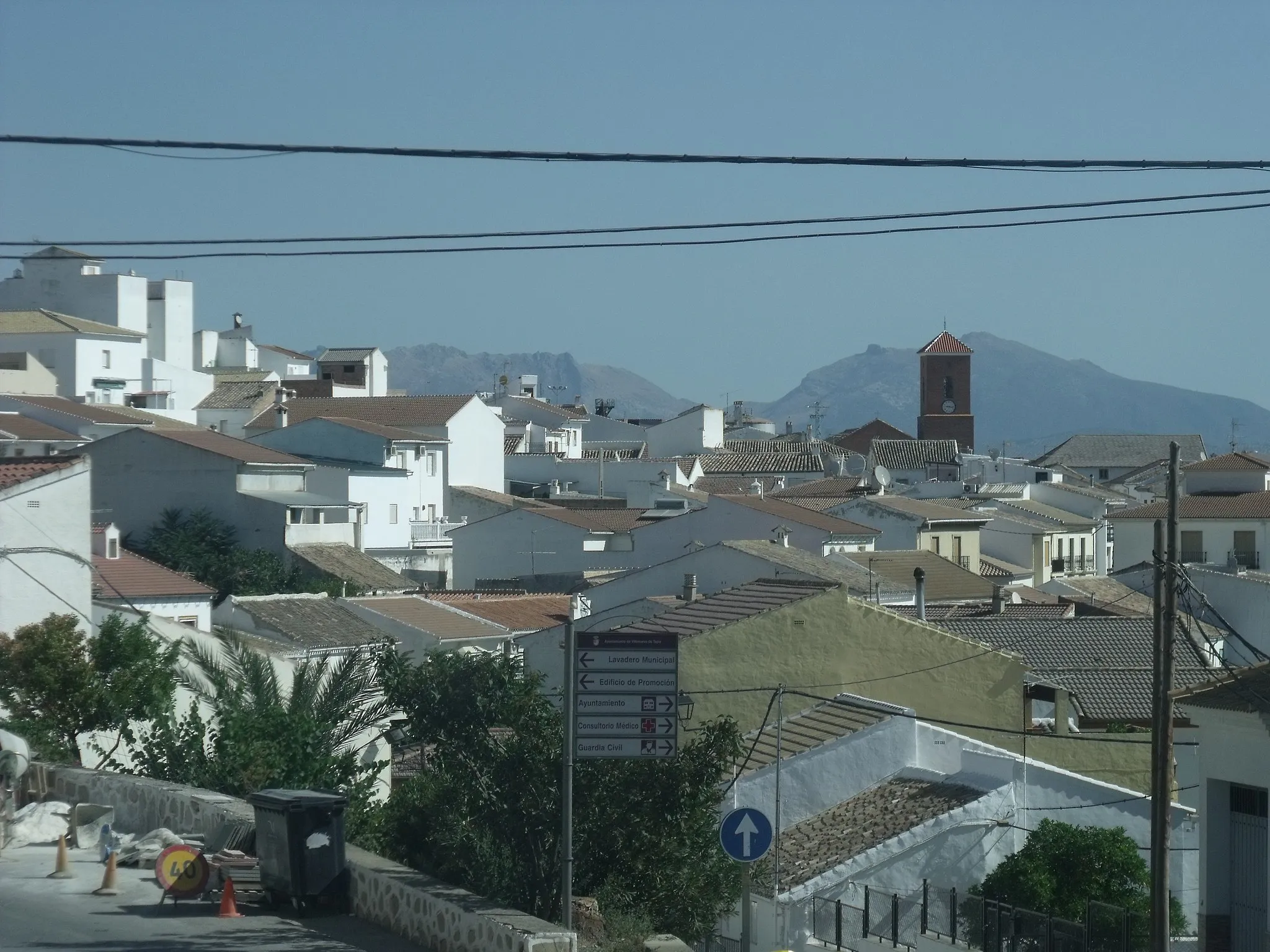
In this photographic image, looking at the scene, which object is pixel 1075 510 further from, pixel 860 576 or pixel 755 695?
pixel 755 695

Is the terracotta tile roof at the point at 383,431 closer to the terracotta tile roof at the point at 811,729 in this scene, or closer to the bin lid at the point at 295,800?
the terracotta tile roof at the point at 811,729

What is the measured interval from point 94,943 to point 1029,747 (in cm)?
1738

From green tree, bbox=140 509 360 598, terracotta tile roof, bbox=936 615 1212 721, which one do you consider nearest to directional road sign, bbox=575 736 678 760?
terracotta tile roof, bbox=936 615 1212 721

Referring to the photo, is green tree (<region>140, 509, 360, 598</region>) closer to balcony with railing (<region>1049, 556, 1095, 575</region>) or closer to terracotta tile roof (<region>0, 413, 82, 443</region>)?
terracotta tile roof (<region>0, 413, 82, 443</region>)

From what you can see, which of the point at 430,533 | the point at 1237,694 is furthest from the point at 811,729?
the point at 430,533

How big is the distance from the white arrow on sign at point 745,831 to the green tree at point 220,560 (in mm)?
32549

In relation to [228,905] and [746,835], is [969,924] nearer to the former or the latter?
[746,835]

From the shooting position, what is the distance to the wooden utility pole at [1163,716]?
1570 centimetres

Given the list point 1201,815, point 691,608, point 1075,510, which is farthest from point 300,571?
point 1075,510

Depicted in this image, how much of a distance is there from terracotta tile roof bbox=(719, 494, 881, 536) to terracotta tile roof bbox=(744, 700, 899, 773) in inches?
983

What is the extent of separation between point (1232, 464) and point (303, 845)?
211 ft

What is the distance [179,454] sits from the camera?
4991 centimetres

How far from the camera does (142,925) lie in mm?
11914

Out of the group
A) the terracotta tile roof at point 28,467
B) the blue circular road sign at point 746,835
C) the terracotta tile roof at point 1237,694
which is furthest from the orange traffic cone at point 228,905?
the terracotta tile roof at point 28,467
